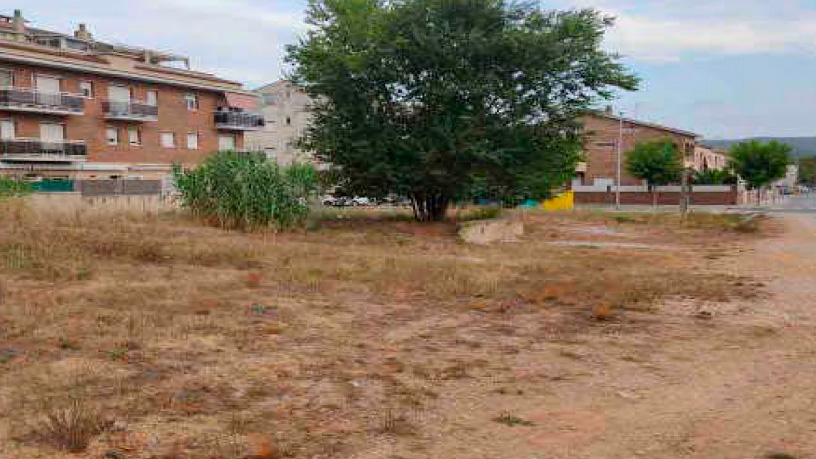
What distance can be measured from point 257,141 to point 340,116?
149 feet

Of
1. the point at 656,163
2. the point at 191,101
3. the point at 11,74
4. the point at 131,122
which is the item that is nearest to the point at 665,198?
the point at 656,163

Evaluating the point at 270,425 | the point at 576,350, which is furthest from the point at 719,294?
the point at 270,425

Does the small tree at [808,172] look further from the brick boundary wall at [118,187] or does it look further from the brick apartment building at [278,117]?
the brick boundary wall at [118,187]

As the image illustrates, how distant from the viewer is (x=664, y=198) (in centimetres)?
6072

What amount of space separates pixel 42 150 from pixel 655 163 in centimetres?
4503

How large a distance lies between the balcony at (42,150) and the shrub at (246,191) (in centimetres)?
2069

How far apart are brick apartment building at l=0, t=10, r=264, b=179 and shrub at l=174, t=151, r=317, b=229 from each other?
15875 millimetres

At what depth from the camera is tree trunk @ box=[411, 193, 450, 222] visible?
22.8m

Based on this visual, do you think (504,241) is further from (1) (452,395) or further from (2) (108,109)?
(2) (108,109)

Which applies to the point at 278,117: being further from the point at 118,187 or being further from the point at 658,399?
the point at 658,399

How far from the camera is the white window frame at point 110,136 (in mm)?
→ 41344

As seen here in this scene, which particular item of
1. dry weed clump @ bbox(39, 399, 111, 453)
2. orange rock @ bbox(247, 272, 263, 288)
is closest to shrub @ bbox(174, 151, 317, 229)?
orange rock @ bbox(247, 272, 263, 288)

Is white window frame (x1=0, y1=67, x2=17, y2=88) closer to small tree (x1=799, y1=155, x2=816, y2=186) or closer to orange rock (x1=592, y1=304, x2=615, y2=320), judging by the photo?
orange rock (x1=592, y1=304, x2=615, y2=320)

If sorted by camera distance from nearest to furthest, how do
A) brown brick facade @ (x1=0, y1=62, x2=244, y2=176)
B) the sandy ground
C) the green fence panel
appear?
the sandy ground, the green fence panel, brown brick facade @ (x1=0, y1=62, x2=244, y2=176)
